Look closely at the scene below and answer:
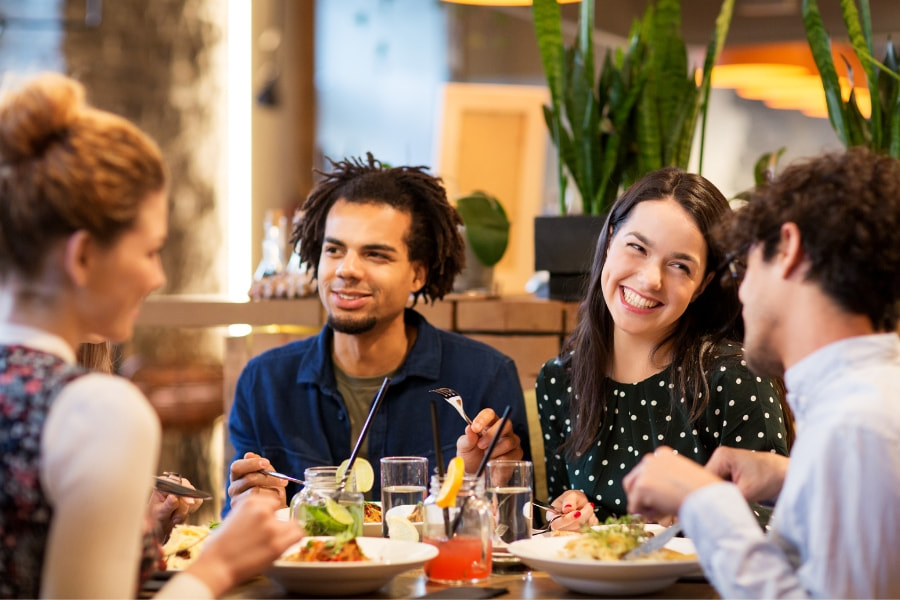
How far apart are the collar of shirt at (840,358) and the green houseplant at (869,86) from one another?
6.87 feet

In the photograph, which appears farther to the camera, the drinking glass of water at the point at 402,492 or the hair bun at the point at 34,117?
the drinking glass of water at the point at 402,492

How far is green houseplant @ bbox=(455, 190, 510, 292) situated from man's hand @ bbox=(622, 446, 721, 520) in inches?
73.1

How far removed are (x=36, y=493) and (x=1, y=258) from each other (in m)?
0.25

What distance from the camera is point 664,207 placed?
6.98 feet

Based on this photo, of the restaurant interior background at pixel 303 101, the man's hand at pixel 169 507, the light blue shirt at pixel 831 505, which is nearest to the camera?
the light blue shirt at pixel 831 505

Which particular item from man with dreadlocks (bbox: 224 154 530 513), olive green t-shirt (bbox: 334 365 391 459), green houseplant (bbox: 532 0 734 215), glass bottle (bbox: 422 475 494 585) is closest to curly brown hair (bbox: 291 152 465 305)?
man with dreadlocks (bbox: 224 154 530 513)

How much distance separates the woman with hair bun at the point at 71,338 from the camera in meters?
1.04

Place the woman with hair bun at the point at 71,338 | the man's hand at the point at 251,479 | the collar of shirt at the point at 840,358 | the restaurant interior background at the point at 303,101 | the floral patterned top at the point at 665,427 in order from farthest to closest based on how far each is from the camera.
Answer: the restaurant interior background at the point at 303,101 < the floral patterned top at the point at 665,427 < the man's hand at the point at 251,479 < the collar of shirt at the point at 840,358 < the woman with hair bun at the point at 71,338

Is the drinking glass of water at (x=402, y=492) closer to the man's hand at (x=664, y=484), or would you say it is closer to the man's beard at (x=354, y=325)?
the man's hand at (x=664, y=484)

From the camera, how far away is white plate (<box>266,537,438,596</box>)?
1.34 m

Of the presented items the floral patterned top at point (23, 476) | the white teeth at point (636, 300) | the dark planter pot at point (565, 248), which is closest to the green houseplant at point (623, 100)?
the dark planter pot at point (565, 248)

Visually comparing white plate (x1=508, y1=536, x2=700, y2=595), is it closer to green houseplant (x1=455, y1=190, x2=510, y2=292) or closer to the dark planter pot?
the dark planter pot

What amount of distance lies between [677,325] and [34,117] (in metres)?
1.46

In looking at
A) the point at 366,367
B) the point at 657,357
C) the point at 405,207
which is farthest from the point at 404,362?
the point at 657,357
